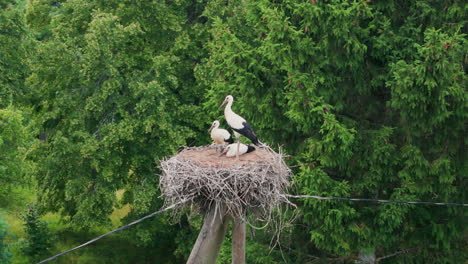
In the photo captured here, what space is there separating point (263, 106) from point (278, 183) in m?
4.31

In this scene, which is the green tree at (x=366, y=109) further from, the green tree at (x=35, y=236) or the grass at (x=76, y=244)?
the green tree at (x=35, y=236)

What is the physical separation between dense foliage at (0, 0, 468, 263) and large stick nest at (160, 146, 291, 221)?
10.1 ft

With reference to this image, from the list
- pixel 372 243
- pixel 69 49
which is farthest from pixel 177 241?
pixel 372 243

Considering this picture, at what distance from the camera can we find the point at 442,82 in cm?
858

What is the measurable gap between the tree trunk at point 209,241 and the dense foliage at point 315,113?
3.46m

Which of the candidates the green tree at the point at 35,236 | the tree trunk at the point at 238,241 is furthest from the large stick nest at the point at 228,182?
the green tree at the point at 35,236

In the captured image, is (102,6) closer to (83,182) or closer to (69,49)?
(69,49)

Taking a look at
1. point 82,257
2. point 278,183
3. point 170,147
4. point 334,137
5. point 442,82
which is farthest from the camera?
point 82,257

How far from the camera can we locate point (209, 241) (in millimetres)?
6062

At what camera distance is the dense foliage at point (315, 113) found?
30.8ft

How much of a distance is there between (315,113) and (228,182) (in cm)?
423

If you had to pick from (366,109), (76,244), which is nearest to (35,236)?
(76,244)

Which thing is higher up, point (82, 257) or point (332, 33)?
point (332, 33)

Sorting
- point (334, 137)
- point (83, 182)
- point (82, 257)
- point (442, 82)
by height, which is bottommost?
point (82, 257)
